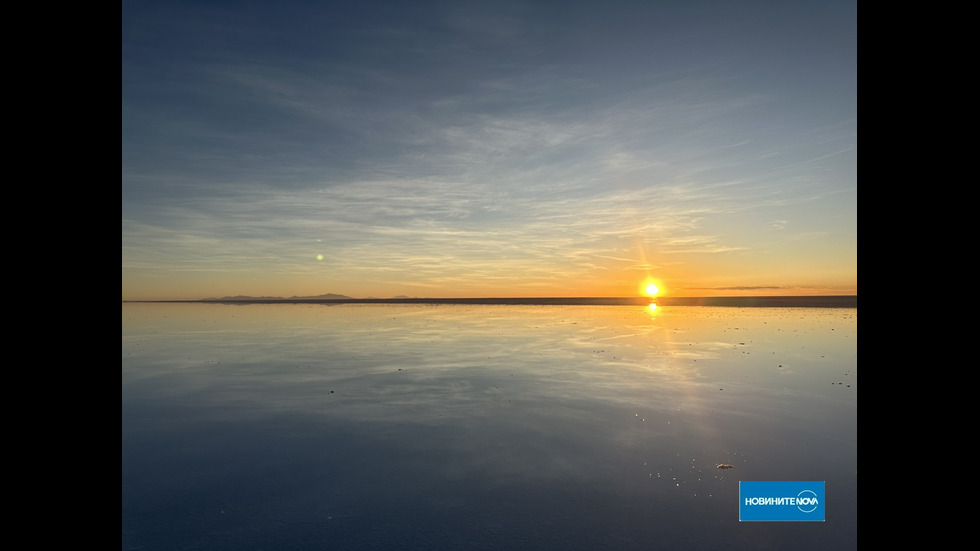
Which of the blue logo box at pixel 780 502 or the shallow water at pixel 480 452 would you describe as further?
the blue logo box at pixel 780 502

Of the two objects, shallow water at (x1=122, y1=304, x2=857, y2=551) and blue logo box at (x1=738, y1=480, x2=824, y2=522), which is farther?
blue logo box at (x1=738, y1=480, x2=824, y2=522)

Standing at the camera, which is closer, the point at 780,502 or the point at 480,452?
the point at 780,502

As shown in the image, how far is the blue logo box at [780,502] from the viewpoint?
249 inches

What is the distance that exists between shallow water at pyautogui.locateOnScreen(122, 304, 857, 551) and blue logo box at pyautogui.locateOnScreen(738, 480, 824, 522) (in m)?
0.13

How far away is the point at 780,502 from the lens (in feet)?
21.2

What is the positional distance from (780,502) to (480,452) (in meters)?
4.29

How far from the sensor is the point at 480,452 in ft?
28.2

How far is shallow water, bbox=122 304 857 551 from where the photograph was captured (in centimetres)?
605

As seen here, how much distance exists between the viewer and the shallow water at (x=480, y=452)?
6.05m

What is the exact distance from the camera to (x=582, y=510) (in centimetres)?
648

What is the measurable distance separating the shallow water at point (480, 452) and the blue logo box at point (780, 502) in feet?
0.42
